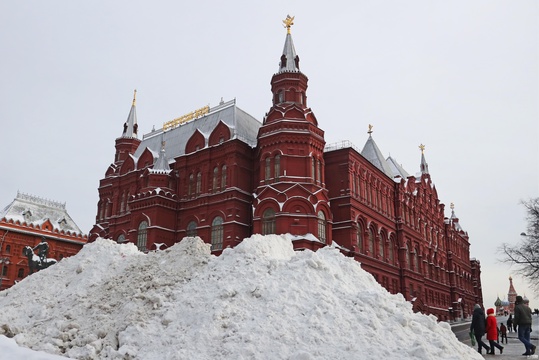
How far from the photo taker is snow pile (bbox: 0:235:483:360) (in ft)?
37.2

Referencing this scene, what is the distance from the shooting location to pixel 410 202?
4850cm

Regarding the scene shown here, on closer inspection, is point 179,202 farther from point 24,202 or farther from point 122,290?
point 24,202

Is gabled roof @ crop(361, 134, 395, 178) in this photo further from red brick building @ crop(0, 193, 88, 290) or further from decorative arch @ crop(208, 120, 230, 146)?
red brick building @ crop(0, 193, 88, 290)

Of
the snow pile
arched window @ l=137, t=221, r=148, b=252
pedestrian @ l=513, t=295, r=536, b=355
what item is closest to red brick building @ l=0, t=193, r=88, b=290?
arched window @ l=137, t=221, r=148, b=252

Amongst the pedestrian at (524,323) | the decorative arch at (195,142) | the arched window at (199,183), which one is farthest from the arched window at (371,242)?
the pedestrian at (524,323)

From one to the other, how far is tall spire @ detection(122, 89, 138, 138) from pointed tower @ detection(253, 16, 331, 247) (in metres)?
20.4

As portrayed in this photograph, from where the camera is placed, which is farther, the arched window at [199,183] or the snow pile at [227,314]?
the arched window at [199,183]

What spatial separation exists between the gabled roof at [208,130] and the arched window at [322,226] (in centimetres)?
893

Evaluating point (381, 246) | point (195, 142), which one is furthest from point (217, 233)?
point (381, 246)

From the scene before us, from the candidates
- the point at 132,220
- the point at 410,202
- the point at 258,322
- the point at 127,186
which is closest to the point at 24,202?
the point at 127,186

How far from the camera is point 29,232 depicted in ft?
183

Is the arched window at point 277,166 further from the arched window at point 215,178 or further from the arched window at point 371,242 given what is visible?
the arched window at point 371,242

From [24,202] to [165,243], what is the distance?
33681 mm

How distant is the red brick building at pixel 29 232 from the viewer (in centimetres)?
5312
